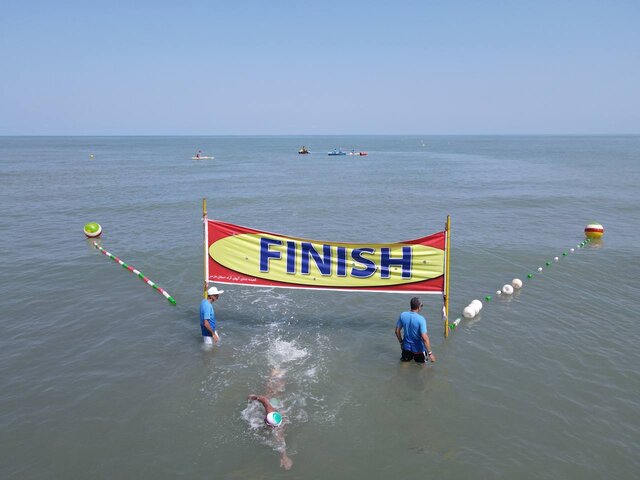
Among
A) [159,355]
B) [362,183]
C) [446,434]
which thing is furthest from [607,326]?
[362,183]

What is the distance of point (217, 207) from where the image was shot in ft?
133

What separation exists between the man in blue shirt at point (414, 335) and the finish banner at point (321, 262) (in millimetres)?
1396

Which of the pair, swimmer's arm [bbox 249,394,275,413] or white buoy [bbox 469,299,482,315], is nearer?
swimmer's arm [bbox 249,394,275,413]

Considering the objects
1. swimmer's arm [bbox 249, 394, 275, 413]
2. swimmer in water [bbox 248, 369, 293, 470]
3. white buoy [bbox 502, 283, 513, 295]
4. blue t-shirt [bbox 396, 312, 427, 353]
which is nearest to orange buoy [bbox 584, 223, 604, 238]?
white buoy [bbox 502, 283, 513, 295]


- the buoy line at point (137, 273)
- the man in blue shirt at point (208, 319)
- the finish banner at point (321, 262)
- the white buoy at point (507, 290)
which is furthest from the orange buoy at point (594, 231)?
the buoy line at point (137, 273)

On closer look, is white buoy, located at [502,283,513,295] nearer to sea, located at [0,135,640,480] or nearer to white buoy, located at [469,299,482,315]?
sea, located at [0,135,640,480]

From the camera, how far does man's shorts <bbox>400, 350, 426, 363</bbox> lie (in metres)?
12.0

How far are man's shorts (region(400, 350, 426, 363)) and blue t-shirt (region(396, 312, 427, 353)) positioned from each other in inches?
5.2

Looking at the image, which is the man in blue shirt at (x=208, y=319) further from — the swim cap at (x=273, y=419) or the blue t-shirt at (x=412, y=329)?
the blue t-shirt at (x=412, y=329)

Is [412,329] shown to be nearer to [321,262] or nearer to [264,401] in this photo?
[321,262]

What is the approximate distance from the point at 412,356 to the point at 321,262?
3.58 m

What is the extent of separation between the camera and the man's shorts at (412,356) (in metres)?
12.0

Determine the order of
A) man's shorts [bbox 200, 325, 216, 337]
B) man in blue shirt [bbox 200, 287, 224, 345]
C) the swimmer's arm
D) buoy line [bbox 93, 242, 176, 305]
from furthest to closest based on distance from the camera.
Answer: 1. buoy line [bbox 93, 242, 176, 305]
2. man's shorts [bbox 200, 325, 216, 337]
3. man in blue shirt [bbox 200, 287, 224, 345]
4. the swimmer's arm

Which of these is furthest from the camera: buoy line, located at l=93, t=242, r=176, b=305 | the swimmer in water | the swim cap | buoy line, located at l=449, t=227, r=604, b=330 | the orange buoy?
the orange buoy
